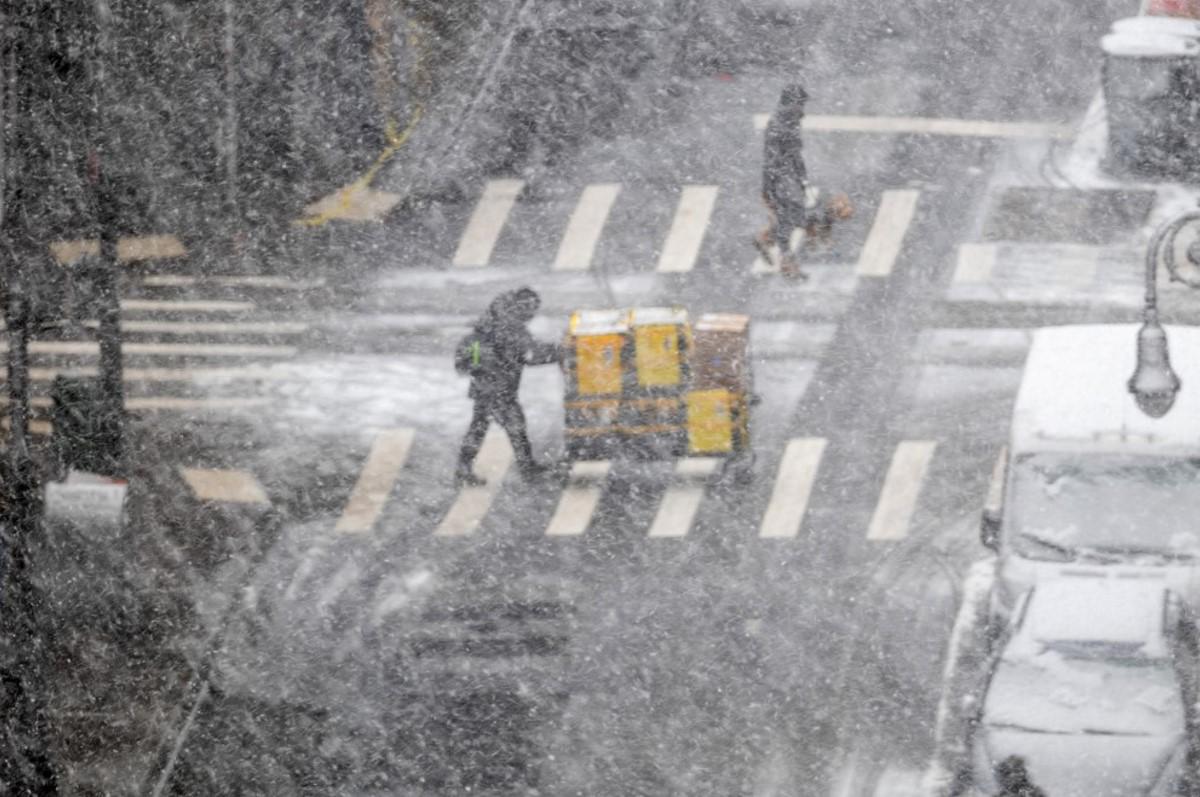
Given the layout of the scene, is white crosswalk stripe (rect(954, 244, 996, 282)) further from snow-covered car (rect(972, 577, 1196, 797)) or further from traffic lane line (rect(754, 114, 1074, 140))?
snow-covered car (rect(972, 577, 1196, 797))

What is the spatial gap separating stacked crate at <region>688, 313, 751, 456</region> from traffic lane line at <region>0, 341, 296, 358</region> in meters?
4.08

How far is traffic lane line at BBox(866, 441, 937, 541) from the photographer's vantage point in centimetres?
1650

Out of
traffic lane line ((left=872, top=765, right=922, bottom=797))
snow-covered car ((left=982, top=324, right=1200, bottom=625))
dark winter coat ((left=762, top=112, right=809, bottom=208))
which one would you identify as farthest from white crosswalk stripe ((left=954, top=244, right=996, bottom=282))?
traffic lane line ((left=872, top=765, right=922, bottom=797))

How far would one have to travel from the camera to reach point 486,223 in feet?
70.2

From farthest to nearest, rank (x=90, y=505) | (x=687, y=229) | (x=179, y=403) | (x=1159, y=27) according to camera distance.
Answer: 1. (x=1159, y=27)
2. (x=687, y=229)
3. (x=179, y=403)
4. (x=90, y=505)

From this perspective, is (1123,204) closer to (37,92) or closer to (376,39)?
(376,39)

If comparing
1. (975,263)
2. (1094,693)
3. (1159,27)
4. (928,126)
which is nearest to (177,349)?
(975,263)

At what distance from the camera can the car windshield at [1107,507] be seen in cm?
1413

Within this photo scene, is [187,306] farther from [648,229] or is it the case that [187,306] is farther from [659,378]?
[659,378]

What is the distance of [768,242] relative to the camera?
66.1 feet

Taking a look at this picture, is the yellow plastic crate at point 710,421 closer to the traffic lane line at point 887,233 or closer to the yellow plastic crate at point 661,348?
the yellow plastic crate at point 661,348

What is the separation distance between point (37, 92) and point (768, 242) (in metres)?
7.25

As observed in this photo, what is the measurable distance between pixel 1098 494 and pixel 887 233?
6.66m

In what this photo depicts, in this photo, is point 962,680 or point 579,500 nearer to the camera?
point 962,680
